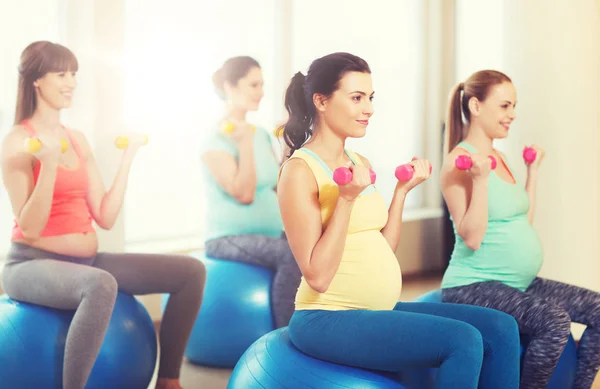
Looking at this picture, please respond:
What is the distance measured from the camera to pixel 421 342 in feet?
5.32

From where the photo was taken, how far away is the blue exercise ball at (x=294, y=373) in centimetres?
170

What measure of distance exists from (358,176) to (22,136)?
121cm

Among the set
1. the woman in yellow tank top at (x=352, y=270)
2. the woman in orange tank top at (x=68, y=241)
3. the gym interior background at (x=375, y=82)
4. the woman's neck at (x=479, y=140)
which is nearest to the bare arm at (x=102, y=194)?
the woman in orange tank top at (x=68, y=241)

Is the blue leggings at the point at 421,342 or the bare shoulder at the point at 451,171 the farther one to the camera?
the bare shoulder at the point at 451,171

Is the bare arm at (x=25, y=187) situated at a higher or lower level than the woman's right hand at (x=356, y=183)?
lower

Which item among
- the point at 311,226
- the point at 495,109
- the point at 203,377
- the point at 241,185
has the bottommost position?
the point at 203,377

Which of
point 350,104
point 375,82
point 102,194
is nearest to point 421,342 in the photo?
point 350,104

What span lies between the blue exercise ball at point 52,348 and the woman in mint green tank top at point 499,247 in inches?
39.3

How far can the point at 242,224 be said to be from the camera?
10.2 ft

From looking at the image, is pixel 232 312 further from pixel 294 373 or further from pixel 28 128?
pixel 294 373

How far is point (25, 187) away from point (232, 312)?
0.96 metres

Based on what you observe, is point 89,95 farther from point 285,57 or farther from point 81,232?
point 285,57

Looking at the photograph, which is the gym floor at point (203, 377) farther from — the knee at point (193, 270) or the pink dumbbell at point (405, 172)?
the pink dumbbell at point (405, 172)

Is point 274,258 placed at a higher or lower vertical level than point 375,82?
lower
